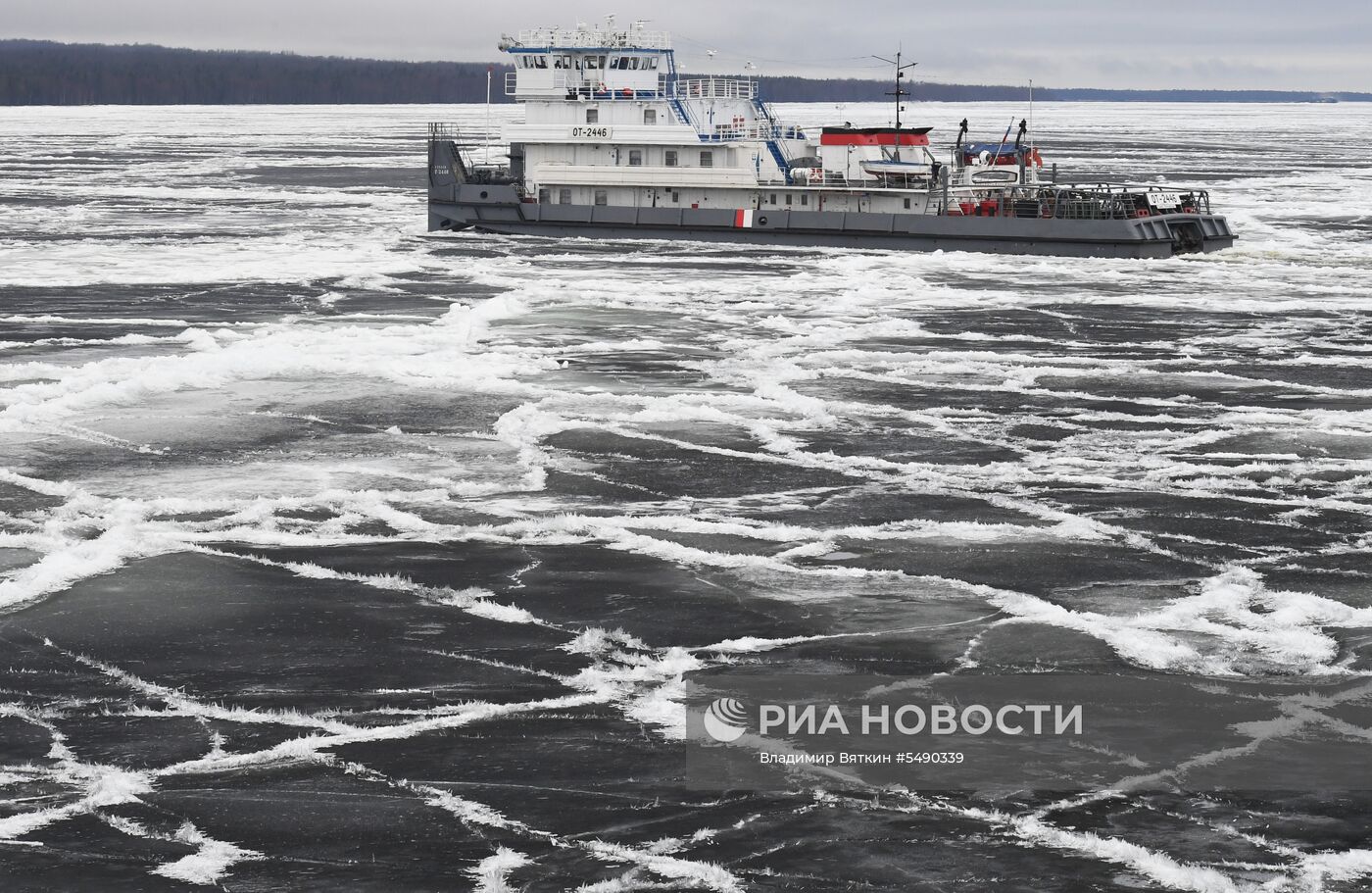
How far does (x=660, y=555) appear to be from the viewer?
1205cm

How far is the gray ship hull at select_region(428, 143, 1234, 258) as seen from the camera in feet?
120

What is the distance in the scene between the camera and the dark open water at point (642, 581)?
7445 mm

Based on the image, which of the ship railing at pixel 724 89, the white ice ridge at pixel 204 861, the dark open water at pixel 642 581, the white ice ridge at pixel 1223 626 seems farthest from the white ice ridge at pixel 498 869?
the ship railing at pixel 724 89

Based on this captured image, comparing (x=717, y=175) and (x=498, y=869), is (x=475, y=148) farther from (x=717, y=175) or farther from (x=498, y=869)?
(x=498, y=869)

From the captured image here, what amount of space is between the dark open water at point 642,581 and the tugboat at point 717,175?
12004 millimetres

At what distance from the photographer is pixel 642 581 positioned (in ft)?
37.4

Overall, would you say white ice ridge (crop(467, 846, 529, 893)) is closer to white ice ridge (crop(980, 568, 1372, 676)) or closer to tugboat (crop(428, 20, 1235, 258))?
white ice ridge (crop(980, 568, 1372, 676))

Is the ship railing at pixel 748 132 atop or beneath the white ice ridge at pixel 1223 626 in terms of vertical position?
atop

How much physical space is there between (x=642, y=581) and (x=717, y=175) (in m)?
30.2

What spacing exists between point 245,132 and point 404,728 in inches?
5148

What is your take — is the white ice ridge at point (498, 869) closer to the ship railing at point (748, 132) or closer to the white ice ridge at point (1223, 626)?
the white ice ridge at point (1223, 626)

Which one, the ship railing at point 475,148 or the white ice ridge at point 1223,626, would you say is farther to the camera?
the ship railing at point 475,148

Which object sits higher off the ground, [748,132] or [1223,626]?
[748,132]

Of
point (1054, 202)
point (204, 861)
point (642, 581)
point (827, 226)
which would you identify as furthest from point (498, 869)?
point (827, 226)
